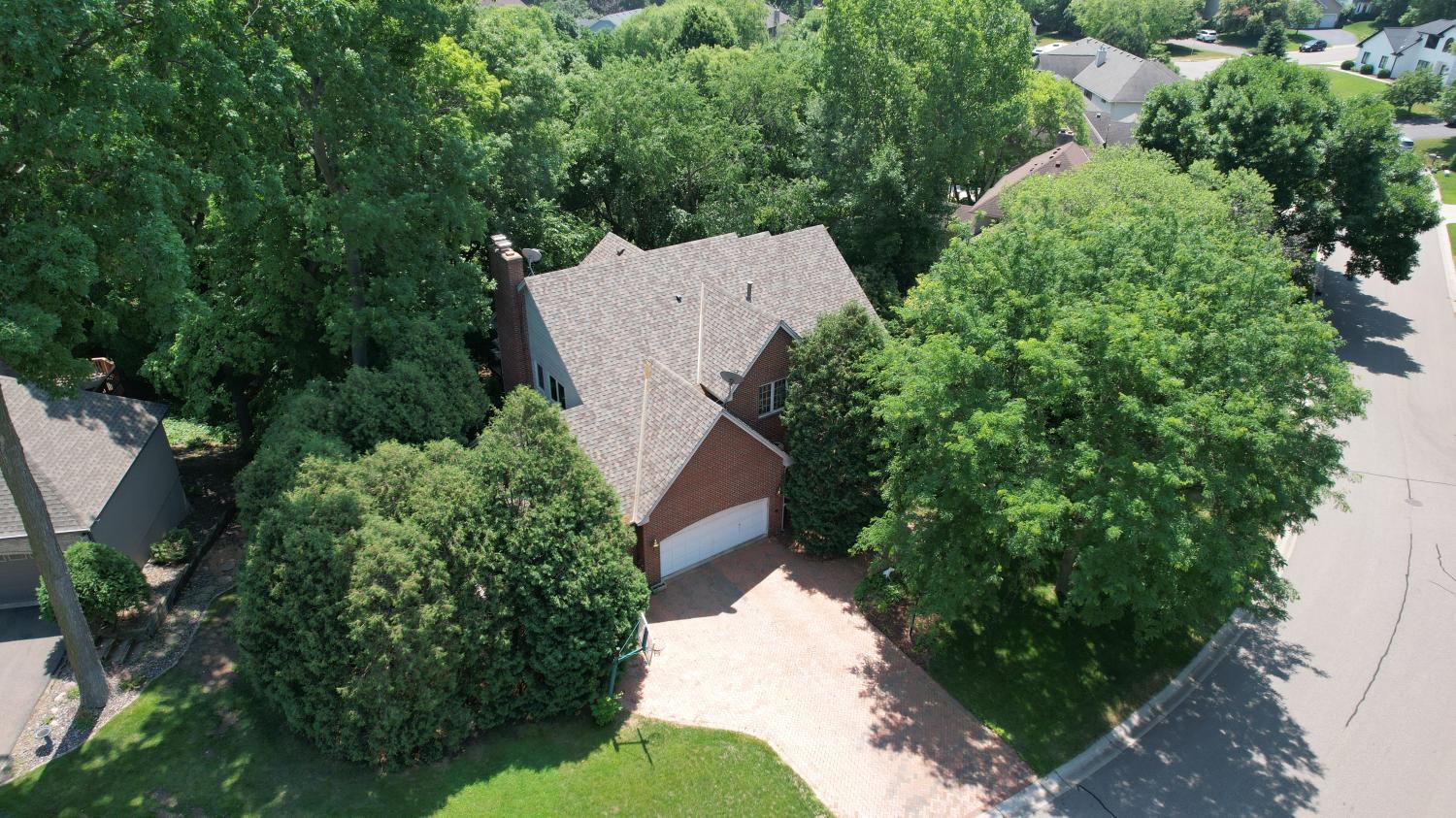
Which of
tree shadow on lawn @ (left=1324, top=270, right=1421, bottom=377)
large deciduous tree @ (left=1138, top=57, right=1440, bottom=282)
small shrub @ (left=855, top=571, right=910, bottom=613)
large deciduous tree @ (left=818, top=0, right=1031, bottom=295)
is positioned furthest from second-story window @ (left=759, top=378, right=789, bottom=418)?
tree shadow on lawn @ (left=1324, top=270, right=1421, bottom=377)

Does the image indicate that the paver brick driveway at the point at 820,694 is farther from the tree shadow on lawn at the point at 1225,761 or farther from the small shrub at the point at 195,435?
the small shrub at the point at 195,435

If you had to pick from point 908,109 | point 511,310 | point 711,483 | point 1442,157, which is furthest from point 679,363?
point 1442,157

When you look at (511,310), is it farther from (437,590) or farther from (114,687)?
(114,687)

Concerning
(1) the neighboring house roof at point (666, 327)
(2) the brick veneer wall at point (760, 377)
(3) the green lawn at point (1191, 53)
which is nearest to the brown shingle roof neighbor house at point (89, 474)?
(1) the neighboring house roof at point (666, 327)

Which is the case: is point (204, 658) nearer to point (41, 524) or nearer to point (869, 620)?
point (41, 524)

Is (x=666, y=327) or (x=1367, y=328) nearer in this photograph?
(x=666, y=327)
